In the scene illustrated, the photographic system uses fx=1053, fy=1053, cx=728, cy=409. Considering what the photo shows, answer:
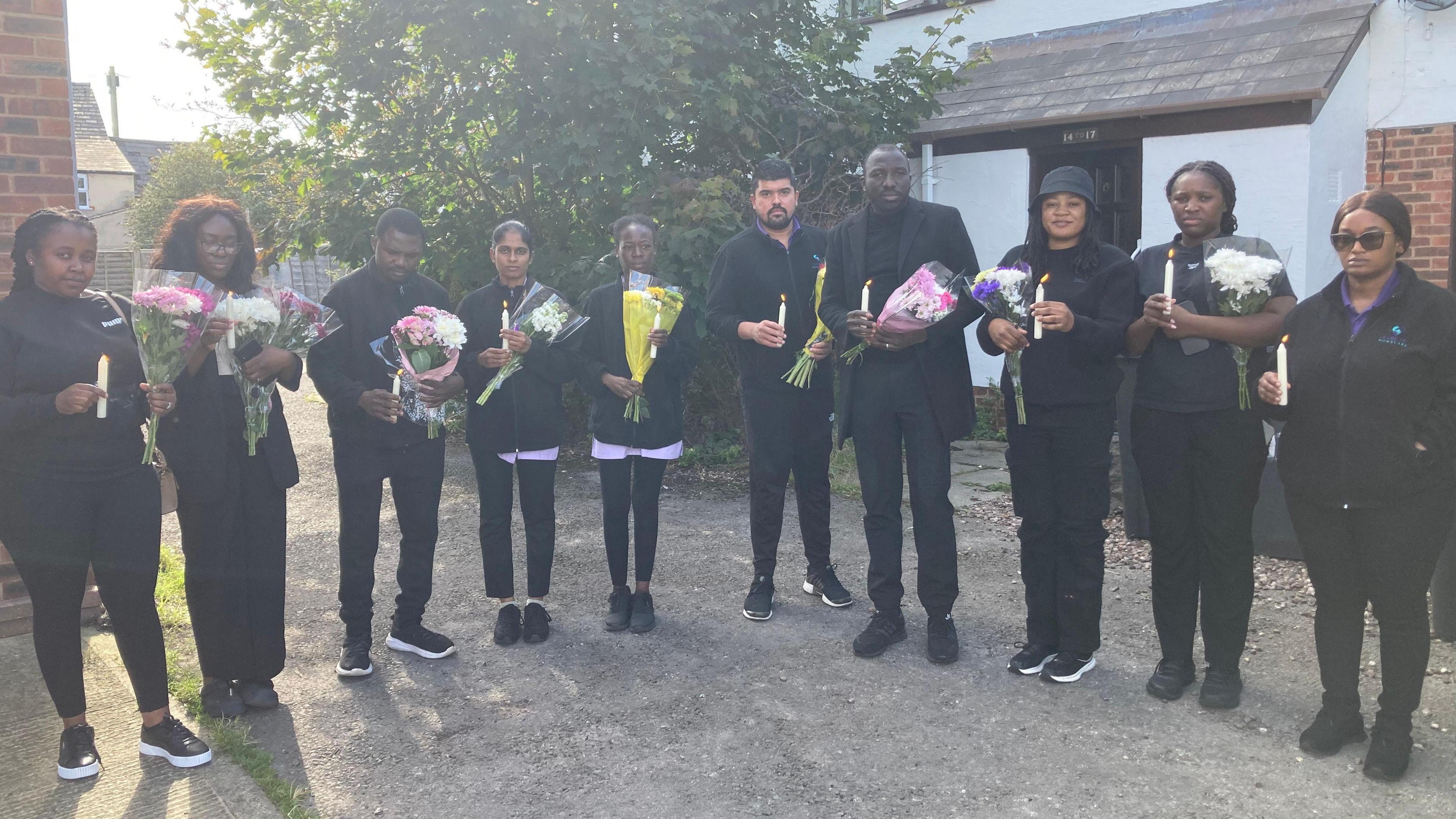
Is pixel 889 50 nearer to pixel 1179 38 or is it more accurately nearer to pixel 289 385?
pixel 1179 38

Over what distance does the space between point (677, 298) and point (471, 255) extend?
191 inches

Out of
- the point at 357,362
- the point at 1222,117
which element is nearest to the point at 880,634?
the point at 357,362

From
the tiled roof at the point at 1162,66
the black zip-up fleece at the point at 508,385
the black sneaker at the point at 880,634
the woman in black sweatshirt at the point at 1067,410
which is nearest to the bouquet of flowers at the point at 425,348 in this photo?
the black zip-up fleece at the point at 508,385

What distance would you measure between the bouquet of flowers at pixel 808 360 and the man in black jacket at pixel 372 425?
163 centimetres

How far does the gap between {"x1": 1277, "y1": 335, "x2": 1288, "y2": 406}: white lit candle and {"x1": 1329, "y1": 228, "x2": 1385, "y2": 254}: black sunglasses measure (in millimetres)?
385

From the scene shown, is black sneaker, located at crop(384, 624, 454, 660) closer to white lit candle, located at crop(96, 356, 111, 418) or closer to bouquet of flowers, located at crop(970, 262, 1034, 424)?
white lit candle, located at crop(96, 356, 111, 418)

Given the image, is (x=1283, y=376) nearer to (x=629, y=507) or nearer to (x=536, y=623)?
(x=629, y=507)

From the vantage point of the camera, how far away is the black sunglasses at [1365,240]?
3.63m

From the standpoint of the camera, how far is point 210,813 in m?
3.47

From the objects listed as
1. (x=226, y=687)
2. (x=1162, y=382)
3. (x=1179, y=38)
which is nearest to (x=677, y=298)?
(x=1162, y=382)

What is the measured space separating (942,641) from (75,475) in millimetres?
3553

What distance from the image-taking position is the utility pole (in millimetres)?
51188

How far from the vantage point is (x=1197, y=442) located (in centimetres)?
416

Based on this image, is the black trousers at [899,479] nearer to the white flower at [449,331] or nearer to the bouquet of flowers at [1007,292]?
the bouquet of flowers at [1007,292]
